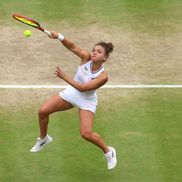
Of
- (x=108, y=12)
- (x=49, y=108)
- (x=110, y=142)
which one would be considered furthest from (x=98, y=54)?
(x=108, y=12)

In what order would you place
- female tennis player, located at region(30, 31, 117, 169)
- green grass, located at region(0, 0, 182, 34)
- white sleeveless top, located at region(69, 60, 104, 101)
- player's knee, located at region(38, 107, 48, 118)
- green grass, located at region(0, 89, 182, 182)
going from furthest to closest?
green grass, located at region(0, 0, 182, 34)
green grass, located at region(0, 89, 182, 182)
player's knee, located at region(38, 107, 48, 118)
white sleeveless top, located at region(69, 60, 104, 101)
female tennis player, located at region(30, 31, 117, 169)

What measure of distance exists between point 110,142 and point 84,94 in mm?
1762

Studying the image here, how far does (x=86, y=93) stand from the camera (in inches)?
579

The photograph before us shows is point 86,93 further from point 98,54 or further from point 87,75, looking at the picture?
point 98,54

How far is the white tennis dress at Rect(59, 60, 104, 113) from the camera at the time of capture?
14641mm

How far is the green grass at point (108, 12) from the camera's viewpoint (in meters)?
20.8

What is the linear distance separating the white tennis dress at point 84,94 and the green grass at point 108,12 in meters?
6.12

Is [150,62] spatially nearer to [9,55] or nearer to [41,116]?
[9,55]

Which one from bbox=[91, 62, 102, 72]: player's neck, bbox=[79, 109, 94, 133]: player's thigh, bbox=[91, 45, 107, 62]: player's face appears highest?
bbox=[91, 45, 107, 62]: player's face

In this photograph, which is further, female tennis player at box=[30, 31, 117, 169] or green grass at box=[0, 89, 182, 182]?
green grass at box=[0, 89, 182, 182]

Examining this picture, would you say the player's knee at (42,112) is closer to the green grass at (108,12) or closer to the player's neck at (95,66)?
the player's neck at (95,66)

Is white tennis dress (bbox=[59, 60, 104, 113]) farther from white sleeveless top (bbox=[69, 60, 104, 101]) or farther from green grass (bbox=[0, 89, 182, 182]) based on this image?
green grass (bbox=[0, 89, 182, 182])

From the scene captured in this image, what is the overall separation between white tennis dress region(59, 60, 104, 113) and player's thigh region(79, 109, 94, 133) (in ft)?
0.25

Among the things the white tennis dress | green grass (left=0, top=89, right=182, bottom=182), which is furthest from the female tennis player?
green grass (left=0, top=89, right=182, bottom=182)
